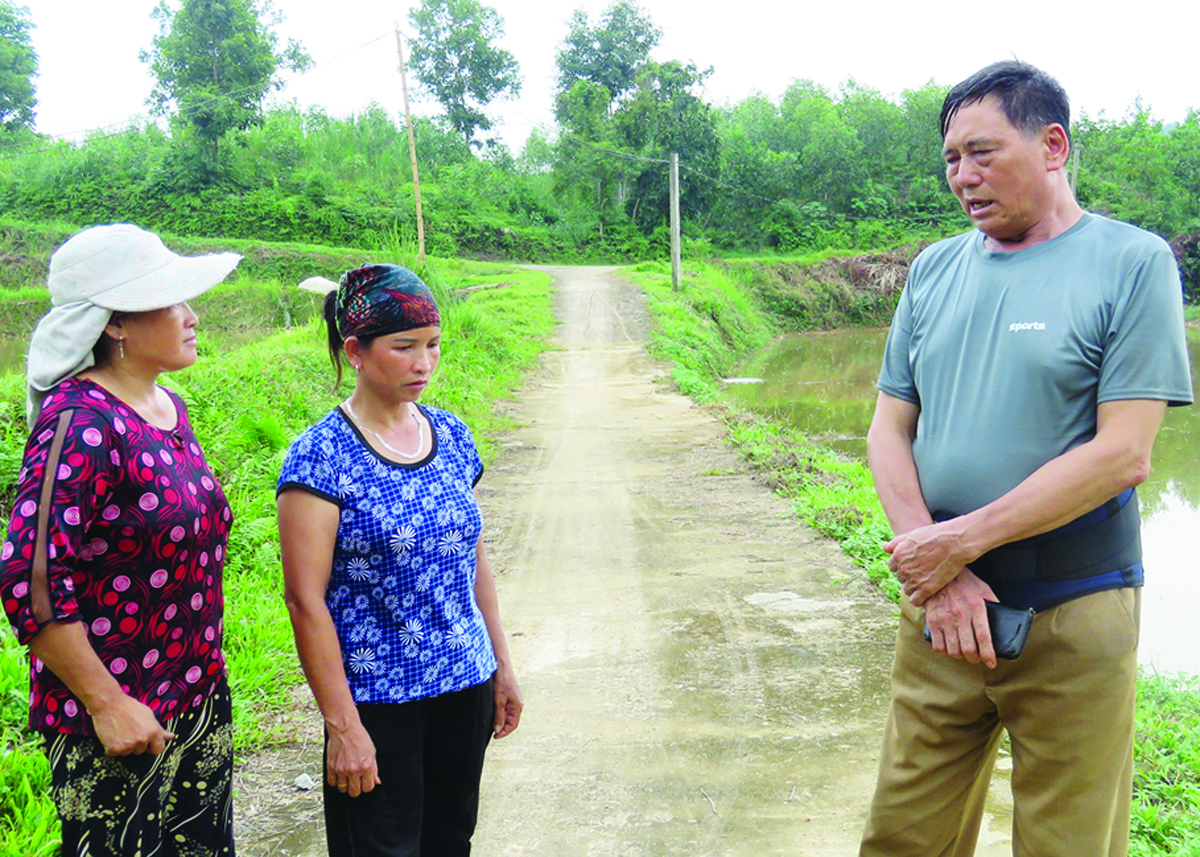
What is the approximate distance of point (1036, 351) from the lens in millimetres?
1590

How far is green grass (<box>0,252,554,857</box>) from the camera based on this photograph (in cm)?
262

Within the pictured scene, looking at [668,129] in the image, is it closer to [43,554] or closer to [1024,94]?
[1024,94]

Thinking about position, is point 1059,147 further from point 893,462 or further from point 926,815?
point 926,815

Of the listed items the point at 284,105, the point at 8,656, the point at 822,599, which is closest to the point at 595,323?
the point at 822,599

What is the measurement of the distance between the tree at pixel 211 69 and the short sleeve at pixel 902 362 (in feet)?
97.0

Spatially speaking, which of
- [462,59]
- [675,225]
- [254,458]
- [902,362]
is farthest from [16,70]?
[902,362]

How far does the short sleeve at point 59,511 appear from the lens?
144cm

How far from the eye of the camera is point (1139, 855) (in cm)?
237

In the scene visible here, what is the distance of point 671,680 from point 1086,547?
2149mm

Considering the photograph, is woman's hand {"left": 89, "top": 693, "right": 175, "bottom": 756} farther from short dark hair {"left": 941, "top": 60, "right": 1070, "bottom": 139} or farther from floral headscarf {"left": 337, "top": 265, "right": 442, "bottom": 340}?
short dark hair {"left": 941, "top": 60, "right": 1070, "bottom": 139}

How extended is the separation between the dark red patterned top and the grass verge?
247 centimetres

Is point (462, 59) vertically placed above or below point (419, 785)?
above

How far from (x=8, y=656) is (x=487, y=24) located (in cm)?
3979

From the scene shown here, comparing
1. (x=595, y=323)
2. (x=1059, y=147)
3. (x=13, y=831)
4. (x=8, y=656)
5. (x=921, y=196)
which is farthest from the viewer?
(x=921, y=196)
